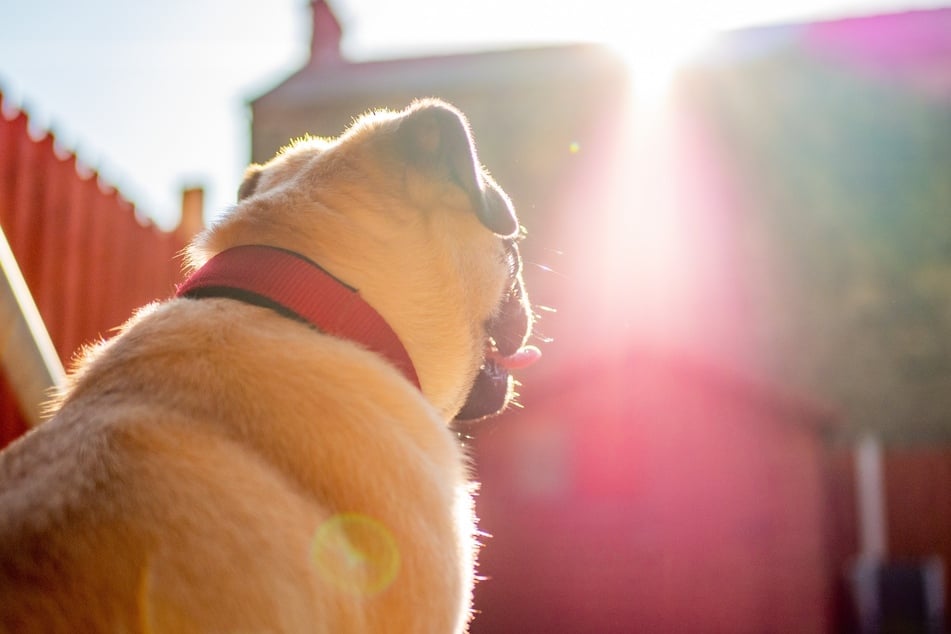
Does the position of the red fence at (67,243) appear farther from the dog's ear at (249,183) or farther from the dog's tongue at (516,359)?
the dog's tongue at (516,359)

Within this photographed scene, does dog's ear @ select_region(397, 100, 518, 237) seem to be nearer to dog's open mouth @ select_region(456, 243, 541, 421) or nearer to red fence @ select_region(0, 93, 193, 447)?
dog's open mouth @ select_region(456, 243, 541, 421)

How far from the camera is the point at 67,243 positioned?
495 cm

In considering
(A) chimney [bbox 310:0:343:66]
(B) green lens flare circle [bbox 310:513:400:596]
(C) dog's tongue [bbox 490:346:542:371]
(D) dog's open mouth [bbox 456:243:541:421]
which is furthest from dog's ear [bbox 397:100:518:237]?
(A) chimney [bbox 310:0:343:66]

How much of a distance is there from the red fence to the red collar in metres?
3.09

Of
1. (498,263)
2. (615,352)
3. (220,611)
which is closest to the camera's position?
(220,611)

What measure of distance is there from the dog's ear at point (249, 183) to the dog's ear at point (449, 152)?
0.57 metres

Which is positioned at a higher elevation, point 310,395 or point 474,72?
point 474,72

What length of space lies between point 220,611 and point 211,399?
43cm

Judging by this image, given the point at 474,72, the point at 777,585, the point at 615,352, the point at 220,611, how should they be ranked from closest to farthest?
the point at 220,611, the point at 777,585, the point at 615,352, the point at 474,72

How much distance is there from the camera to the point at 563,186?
54.8 ft

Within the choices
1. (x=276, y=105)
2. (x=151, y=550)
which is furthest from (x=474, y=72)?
(x=151, y=550)

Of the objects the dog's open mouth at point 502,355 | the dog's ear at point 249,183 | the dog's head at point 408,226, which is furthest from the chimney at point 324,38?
the dog's head at point 408,226

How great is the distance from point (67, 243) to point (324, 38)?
48.0 feet

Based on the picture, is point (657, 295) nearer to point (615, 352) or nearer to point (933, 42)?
point (615, 352)
